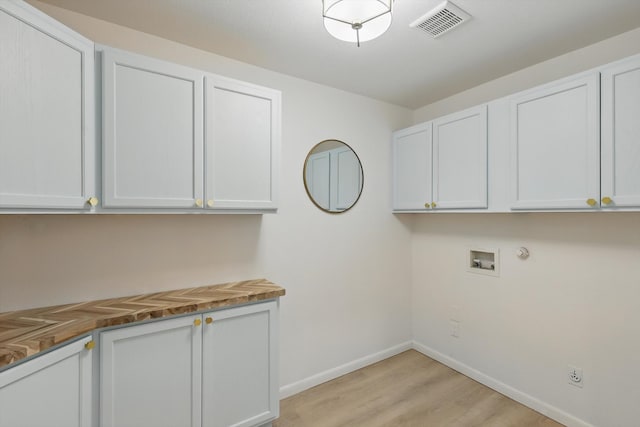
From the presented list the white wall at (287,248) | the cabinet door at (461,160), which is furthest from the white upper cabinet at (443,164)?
the white wall at (287,248)

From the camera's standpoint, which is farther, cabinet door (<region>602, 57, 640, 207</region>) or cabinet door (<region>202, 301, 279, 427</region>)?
cabinet door (<region>202, 301, 279, 427</region>)

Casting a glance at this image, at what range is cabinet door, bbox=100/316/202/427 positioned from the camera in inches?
59.2

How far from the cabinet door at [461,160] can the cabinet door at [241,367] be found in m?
1.68

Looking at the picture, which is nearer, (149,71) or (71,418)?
(71,418)

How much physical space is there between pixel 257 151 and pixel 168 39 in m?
0.94

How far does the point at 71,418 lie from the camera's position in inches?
54.0

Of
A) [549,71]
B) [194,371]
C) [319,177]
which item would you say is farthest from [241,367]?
[549,71]

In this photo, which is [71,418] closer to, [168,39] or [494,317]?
[168,39]

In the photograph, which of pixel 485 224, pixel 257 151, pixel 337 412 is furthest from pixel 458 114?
pixel 337 412

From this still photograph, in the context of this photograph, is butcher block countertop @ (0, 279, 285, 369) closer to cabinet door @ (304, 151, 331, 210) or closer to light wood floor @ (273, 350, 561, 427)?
cabinet door @ (304, 151, 331, 210)

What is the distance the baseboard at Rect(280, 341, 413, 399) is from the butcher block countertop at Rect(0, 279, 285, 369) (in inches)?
38.9

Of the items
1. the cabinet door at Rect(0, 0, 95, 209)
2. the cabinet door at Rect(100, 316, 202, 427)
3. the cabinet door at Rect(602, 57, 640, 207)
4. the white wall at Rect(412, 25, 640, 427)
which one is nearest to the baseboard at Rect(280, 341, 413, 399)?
the white wall at Rect(412, 25, 640, 427)

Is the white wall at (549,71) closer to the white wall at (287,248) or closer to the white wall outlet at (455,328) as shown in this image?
the white wall at (287,248)

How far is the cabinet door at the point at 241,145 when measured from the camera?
6.05ft
